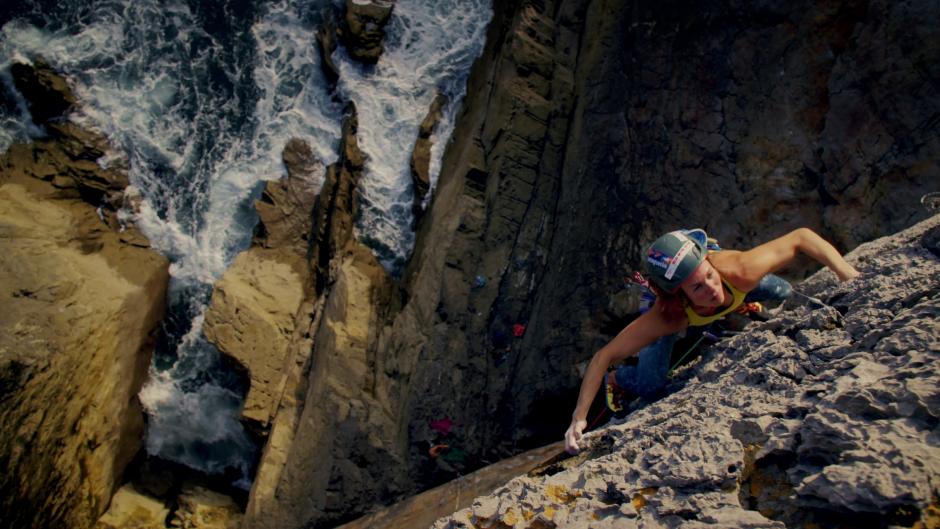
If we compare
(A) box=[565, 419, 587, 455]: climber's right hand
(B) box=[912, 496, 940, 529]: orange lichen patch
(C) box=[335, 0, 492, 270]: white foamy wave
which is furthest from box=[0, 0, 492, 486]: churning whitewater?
(B) box=[912, 496, 940, 529]: orange lichen patch

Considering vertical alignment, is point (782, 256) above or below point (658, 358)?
above

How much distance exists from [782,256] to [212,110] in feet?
36.8

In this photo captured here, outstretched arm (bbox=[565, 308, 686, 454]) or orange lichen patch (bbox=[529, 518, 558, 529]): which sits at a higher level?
outstretched arm (bbox=[565, 308, 686, 454])

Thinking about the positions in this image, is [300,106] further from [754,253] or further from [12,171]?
[754,253]

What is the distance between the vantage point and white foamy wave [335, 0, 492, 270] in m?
11.9

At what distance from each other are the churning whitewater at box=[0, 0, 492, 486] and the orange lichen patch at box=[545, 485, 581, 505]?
25.8 feet

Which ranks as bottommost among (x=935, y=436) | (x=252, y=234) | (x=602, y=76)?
(x=252, y=234)

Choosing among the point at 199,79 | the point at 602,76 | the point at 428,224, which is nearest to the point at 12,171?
the point at 199,79

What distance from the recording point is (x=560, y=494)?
384 centimetres

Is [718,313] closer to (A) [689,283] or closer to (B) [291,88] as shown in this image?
(A) [689,283]

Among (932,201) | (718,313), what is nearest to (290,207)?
(718,313)

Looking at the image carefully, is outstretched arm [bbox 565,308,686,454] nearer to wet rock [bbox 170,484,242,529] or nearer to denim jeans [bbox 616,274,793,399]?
denim jeans [bbox 616,274,793,399]

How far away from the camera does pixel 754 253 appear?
470 centimetres

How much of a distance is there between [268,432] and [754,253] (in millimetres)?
8429
